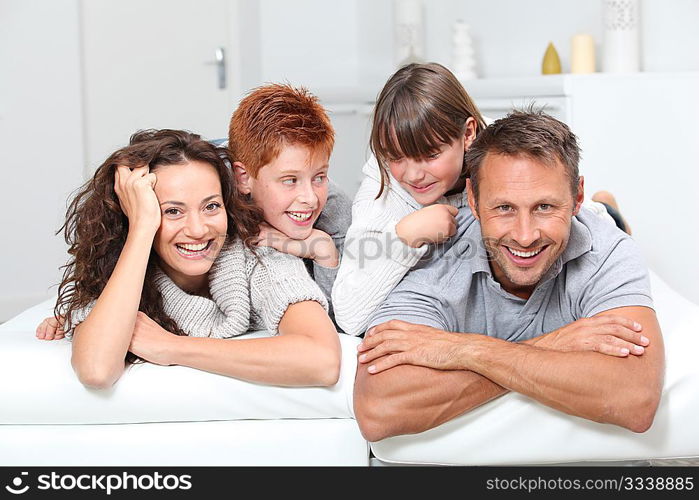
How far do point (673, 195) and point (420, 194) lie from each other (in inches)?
70.9

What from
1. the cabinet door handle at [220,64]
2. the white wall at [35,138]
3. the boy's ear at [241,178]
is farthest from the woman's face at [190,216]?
the cabinet door handle at [220,64]

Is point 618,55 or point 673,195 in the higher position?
point 618,55

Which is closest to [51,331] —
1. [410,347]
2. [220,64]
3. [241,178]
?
[241,178]

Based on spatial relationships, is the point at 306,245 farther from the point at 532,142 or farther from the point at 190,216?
the point at 532,142

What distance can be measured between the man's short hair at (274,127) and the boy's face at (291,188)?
0.06 feet

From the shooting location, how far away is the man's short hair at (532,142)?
1.90 metres

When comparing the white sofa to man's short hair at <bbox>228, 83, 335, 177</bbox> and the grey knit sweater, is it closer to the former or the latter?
the grey knit sweater

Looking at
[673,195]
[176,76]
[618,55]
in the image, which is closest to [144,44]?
[176,76]

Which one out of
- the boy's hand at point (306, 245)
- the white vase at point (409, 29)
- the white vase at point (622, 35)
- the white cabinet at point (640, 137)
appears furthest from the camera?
the white vase at point (409, 29)

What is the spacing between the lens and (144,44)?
4.70 meters

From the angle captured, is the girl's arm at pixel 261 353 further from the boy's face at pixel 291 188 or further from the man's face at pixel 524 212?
the man's face at pixel 524 212

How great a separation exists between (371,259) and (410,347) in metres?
0.29
